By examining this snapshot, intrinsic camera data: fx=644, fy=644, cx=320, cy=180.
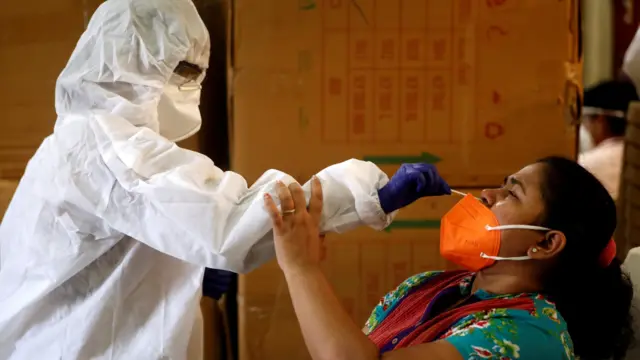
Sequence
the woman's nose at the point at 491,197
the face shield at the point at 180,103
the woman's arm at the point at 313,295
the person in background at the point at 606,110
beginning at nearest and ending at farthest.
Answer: the woman's arm at the point at 313,295
the woman's nose at the point at 491,197
the face shield at the point at 180,103
the person in background at the point at 606,110

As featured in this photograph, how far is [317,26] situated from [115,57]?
50 cm

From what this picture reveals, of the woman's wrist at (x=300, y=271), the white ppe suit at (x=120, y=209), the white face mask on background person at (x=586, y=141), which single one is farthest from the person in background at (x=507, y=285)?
the white face mask on background person at (x=586, y=141)

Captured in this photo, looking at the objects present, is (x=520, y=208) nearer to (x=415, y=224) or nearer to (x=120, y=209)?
(x=415, y=224)

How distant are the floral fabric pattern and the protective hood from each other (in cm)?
64

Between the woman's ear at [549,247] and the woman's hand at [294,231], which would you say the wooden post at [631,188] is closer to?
the woman's ear at [549,247]

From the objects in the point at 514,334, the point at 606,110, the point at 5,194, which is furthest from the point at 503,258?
the point at 606,110

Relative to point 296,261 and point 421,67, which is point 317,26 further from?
point 296,261

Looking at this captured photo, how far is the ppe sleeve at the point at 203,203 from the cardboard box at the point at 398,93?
0.46 metres

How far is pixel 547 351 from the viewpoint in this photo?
0.90 metres

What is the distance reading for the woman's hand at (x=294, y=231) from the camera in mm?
908

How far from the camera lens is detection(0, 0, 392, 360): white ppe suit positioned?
0.97m

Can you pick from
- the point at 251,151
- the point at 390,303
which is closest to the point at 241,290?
the point at 251,151

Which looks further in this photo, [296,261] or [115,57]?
[115,57]

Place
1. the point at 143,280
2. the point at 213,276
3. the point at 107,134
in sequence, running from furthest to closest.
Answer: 1. the point at 213,276
2. the point at 143,280
3. the point at 107,134
